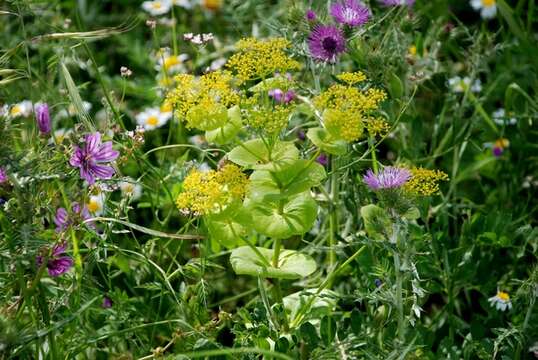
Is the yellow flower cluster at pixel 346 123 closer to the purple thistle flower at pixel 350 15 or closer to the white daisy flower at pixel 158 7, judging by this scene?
the purple thistle flower at pixel 350 15

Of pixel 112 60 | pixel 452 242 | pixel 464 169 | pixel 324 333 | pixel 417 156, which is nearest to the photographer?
pixel 324 333

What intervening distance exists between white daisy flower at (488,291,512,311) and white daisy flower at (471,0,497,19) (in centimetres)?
119

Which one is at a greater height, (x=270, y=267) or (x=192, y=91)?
(x=192, y=91)

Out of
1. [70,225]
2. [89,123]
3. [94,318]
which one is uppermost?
[89,123]

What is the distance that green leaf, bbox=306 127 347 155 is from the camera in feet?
4.75

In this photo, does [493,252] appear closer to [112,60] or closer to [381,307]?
[381,307]

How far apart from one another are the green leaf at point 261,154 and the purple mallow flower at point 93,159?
0.20 metres

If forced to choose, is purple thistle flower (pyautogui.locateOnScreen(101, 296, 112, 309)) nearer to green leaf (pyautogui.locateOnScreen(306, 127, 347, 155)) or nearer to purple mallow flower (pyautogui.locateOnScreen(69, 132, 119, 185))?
purple mallow flower (pyautogui.locateOnScreen(69, 132, 119, 185))

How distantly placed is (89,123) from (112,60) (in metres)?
1.51

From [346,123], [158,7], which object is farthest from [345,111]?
[158,7]

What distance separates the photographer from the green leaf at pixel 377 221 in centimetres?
139

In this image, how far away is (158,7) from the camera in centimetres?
260

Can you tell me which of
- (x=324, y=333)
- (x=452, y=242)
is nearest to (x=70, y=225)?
(x=324, y=333)

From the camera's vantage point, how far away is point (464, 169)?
2264 millimetres
